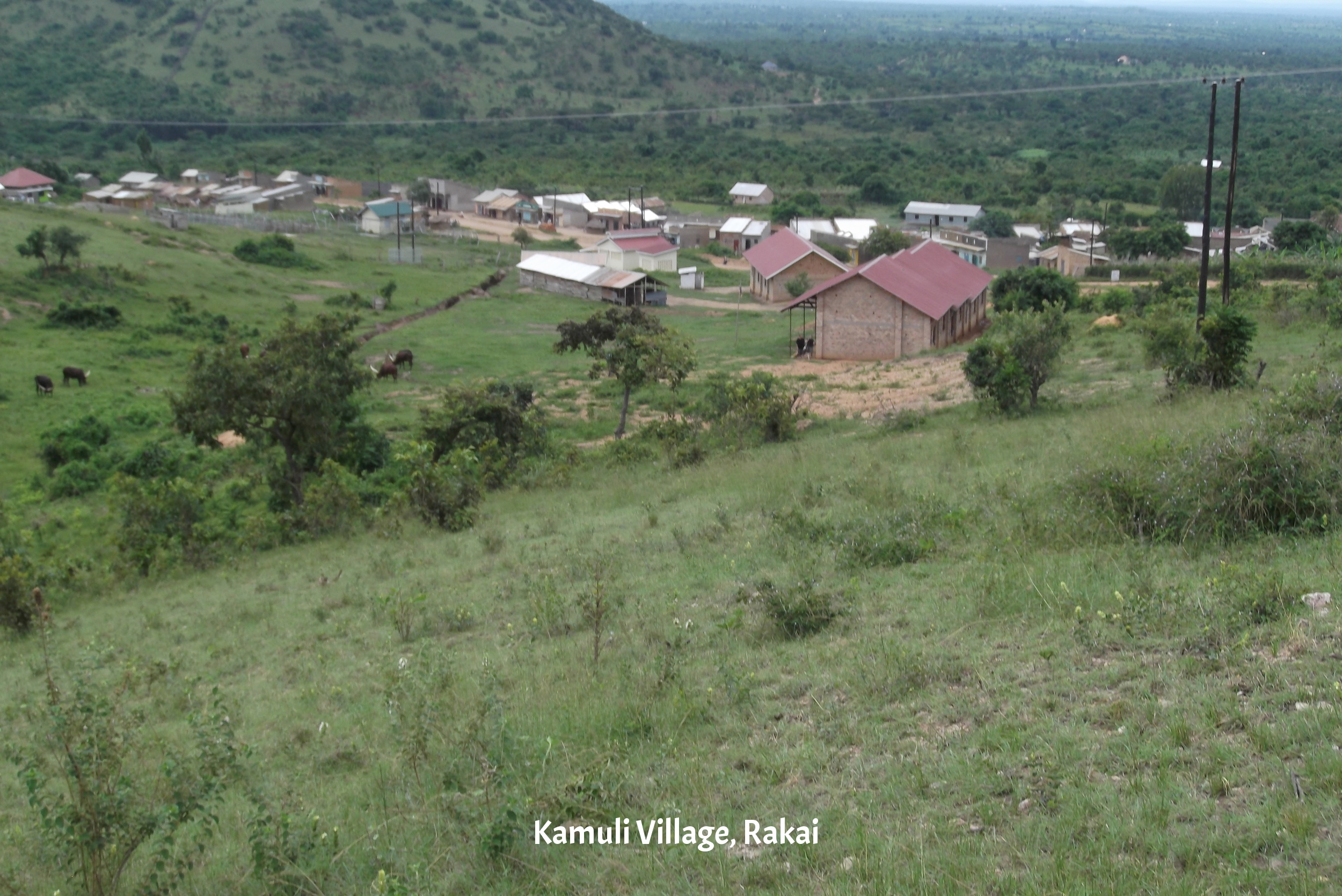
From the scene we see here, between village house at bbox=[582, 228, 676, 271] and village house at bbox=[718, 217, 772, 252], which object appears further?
village house at bbox=[718, 217, 772, 252]

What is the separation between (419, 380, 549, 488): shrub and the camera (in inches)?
861

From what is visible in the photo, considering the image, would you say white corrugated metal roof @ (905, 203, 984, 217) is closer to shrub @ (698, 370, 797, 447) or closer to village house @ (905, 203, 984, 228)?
village house @ (905, 203, 984, 228)

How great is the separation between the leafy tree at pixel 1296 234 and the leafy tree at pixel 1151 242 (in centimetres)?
417

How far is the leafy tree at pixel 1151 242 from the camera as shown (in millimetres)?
54531

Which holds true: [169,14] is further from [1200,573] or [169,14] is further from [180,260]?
[1200,573]

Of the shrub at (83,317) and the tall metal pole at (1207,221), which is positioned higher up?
the tall metal pole at (1207,221)

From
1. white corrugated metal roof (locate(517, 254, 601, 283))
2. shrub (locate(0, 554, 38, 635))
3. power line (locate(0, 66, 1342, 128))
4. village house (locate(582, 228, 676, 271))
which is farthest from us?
power line (locate(0, 66, 1342, 128))

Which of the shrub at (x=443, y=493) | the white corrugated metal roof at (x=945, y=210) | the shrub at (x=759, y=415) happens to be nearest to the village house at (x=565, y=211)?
the white corrugated metal roof at (x=945, y=210)

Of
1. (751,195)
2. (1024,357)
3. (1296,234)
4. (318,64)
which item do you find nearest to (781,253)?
(1296,234)

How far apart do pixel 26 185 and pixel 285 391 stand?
6597 cm

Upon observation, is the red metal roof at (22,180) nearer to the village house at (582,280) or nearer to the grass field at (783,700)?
the village house at (582,280)

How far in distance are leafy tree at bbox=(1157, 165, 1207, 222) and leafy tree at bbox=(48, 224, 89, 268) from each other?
→ 61828 mm

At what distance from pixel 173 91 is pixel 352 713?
125762mm

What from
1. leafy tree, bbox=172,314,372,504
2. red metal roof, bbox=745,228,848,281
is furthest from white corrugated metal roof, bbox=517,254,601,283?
leafy tree, bbox=172,314,372,504
